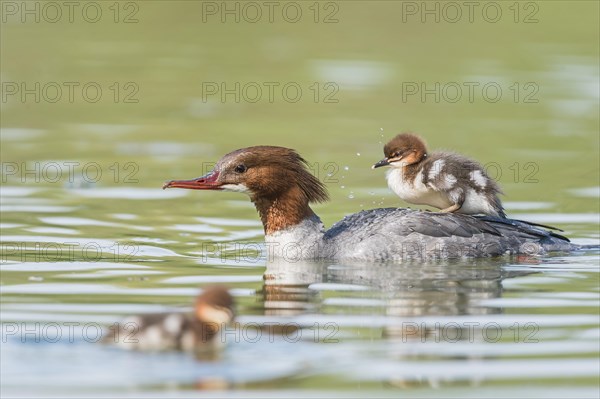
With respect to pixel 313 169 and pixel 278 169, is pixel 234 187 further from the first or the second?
pixel 313 169

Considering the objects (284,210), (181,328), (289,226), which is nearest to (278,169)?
(284,210)

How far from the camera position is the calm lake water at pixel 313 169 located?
25.7 ft

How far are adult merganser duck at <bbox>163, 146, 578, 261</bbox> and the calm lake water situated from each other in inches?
8.6

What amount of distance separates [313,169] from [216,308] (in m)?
6.93

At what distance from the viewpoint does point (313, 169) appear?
14.9 m

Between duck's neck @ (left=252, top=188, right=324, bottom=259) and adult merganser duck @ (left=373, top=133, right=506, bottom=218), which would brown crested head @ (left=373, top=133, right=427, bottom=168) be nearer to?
adult merganser duck @ (left=373, top=133, right=506, bottom=218)

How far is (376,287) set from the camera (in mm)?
10234

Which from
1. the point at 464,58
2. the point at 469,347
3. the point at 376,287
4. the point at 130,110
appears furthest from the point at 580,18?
the point at 469,347

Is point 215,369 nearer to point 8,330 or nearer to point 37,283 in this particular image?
point 8,330

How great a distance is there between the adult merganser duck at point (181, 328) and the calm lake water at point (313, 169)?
0.31 ft

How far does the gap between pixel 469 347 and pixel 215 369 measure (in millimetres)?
1680

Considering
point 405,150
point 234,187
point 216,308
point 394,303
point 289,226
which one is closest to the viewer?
point 216,308

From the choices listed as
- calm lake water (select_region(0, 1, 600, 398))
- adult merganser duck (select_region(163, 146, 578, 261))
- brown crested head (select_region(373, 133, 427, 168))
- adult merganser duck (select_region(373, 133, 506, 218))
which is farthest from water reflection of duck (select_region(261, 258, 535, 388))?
brown crested head (select_region(373, 133, 427, 168))

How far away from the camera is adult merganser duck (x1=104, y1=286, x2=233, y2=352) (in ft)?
25.9
